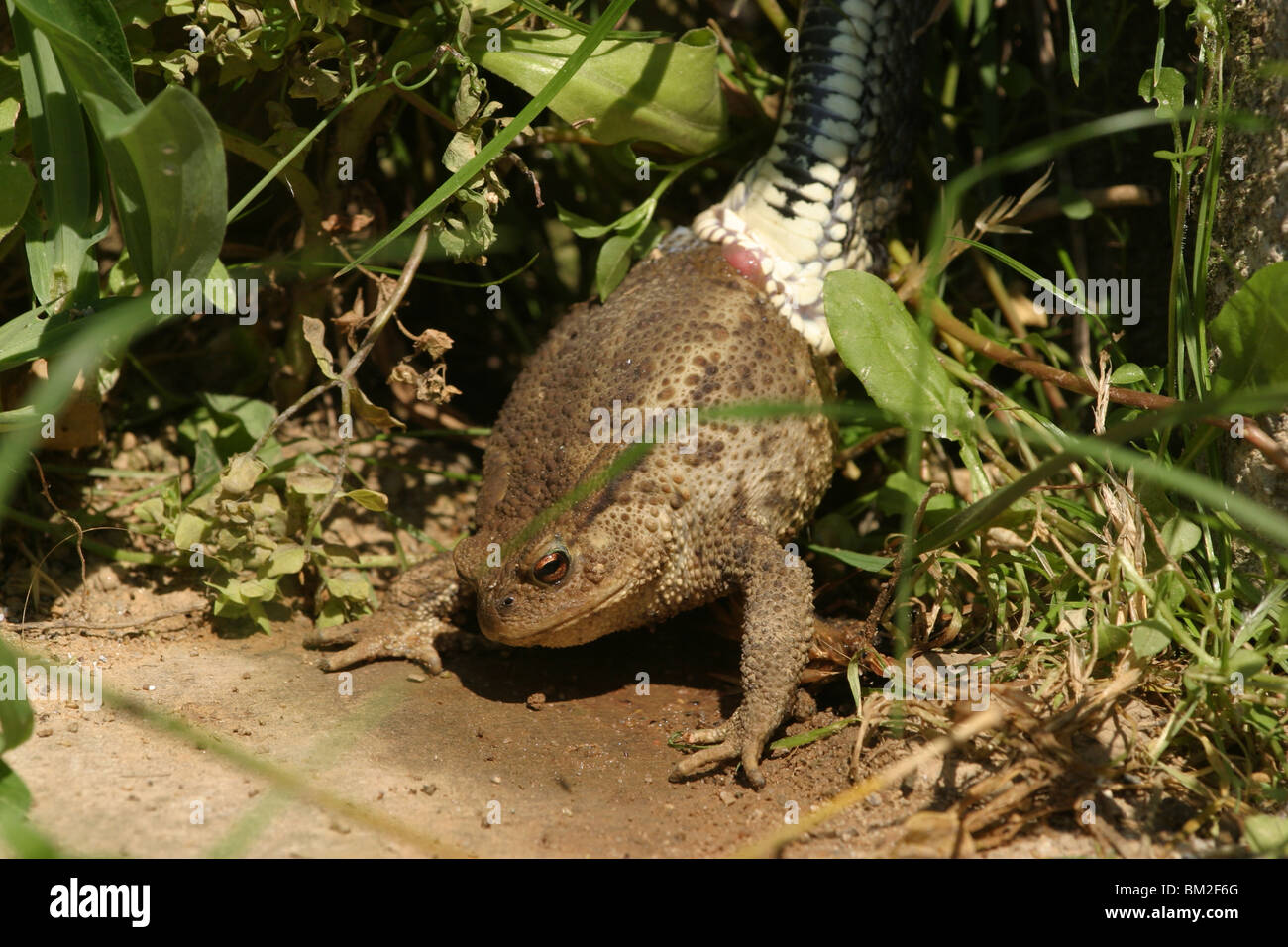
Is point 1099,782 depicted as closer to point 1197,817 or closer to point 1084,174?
point 1197,817

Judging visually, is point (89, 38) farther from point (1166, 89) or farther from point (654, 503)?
point (1166, 89)

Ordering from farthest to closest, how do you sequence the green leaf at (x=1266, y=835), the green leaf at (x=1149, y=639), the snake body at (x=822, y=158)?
the snake body at (x=822, y=158), the green leaf at (x=1149, y=639), the green leaf at (x=1266, y=835)

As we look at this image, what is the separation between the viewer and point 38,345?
241 centimetres

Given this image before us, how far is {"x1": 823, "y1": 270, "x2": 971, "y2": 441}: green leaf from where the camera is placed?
2.56 metres

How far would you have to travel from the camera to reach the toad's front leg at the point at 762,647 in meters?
2.53

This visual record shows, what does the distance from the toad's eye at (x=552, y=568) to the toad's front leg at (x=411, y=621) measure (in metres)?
0.43

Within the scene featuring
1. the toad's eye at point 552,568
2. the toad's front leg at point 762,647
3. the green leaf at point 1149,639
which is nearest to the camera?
the green leaf at point 1149,639

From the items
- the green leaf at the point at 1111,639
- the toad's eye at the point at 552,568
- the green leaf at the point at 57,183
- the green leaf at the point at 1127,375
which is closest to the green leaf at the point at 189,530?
the green leaf at the point at 57,183

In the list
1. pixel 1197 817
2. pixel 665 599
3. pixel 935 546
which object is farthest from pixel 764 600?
pixel 1197 817

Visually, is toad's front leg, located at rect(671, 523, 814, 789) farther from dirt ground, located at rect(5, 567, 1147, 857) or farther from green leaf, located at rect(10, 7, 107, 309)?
green leaf, located at rect(10, 7, 107, 309)

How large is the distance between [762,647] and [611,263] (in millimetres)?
1342

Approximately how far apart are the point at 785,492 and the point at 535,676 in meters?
0.93

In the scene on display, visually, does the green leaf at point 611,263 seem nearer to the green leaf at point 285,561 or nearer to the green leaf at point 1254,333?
the green leaf at point 285,561

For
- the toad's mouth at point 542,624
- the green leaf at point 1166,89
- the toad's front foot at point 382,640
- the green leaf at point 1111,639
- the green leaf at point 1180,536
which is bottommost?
the toad's front foot at point 382,640
